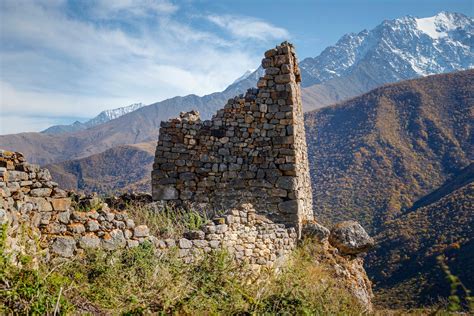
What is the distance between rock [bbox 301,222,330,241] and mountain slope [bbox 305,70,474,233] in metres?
25.2

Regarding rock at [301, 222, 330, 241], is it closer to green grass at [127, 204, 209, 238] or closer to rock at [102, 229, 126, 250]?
green grass at [127, 204, 209, 238]

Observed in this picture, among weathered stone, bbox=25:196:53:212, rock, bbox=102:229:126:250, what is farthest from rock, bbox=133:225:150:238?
weathered stone, bbox=25:196:53:212

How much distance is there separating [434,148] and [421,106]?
1087cm

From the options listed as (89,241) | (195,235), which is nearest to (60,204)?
(89,241)

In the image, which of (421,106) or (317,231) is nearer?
(317,231)

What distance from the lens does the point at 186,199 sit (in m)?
9.16

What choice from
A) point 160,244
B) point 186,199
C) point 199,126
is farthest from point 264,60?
point 160,244

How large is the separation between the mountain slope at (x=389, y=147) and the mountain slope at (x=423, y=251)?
3.66 meters

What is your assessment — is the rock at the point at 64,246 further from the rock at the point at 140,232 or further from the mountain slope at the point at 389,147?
the mountain slope at the point at 389,147

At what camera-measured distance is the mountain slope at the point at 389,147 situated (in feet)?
133

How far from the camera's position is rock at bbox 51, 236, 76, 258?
17.1 feet

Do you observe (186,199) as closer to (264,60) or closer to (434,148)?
(264,60)

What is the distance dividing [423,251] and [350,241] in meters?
20.1

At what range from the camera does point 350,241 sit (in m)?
9.26
